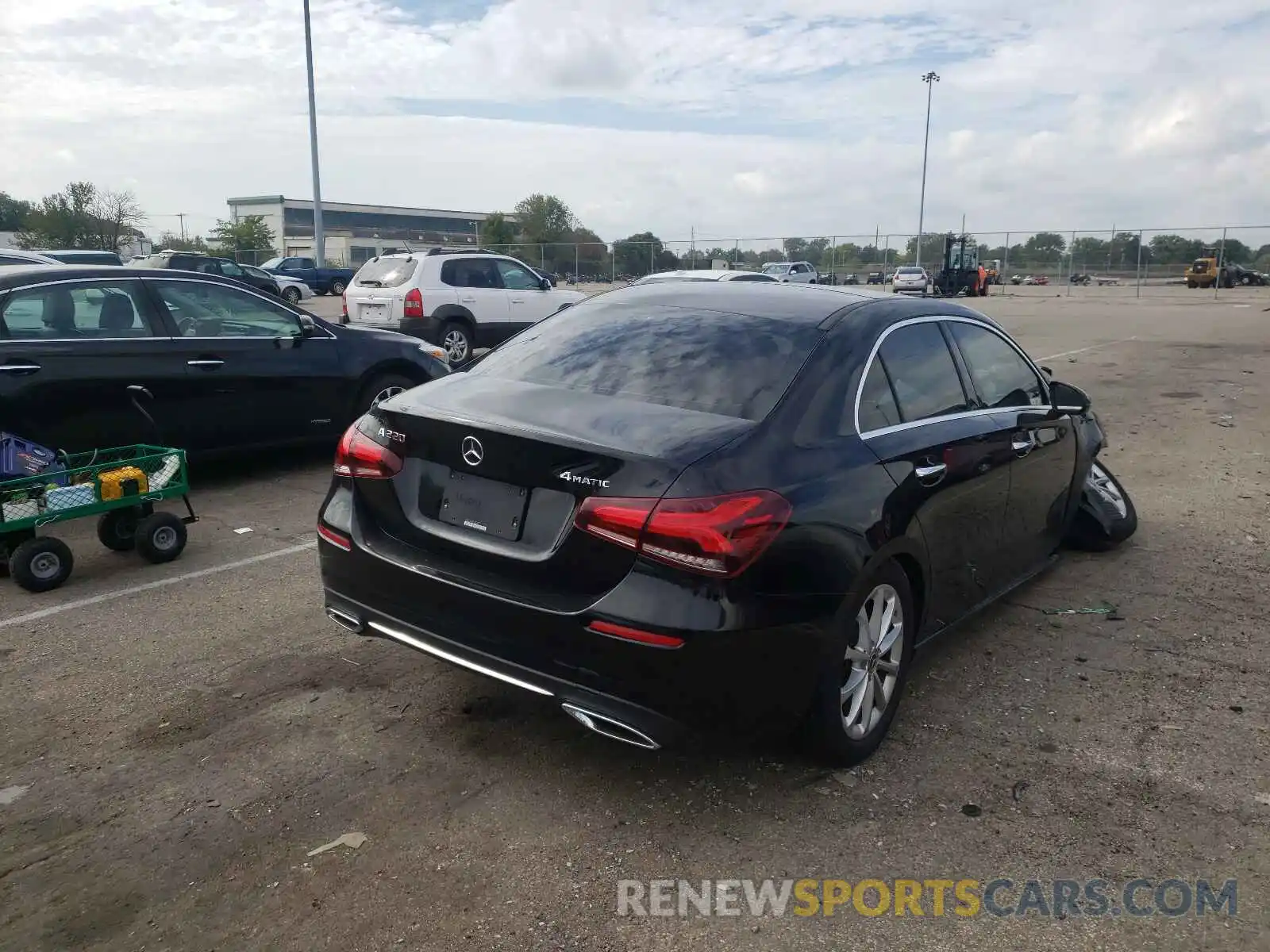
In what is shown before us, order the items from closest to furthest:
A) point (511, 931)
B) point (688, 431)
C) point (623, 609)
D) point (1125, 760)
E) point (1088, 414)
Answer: point (511, 931) < point (623, 609) < point (688, 431) < point (1125, 760) < point (1088, 414)

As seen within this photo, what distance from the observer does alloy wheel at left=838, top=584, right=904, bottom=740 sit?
11.4ft

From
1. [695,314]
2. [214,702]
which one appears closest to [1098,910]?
[695,314]

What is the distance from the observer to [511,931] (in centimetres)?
269

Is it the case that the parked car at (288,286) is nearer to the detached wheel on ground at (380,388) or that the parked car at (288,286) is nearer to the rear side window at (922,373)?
the detached wheel on ground at (380,388)

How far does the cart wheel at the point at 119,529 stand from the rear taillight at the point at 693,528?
13.1ft


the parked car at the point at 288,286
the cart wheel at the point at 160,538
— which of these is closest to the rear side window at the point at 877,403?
the cart wheel at the point at 160,538

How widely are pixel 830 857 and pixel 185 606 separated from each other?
3.53 m

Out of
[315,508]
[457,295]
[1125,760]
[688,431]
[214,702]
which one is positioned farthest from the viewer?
[457,295]

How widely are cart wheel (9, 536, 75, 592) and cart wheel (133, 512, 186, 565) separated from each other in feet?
1.28

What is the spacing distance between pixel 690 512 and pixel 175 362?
543 centimetres

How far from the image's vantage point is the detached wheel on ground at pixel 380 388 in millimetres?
8352

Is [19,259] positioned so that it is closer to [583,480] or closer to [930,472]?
[583,480]

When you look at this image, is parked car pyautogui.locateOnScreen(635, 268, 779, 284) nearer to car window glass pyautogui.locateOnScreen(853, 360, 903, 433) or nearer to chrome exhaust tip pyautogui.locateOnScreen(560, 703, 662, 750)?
car window glass pyautogui.locateOnScreen(853, 360, 903, 433)

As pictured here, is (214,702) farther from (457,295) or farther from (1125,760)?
(457,295)
